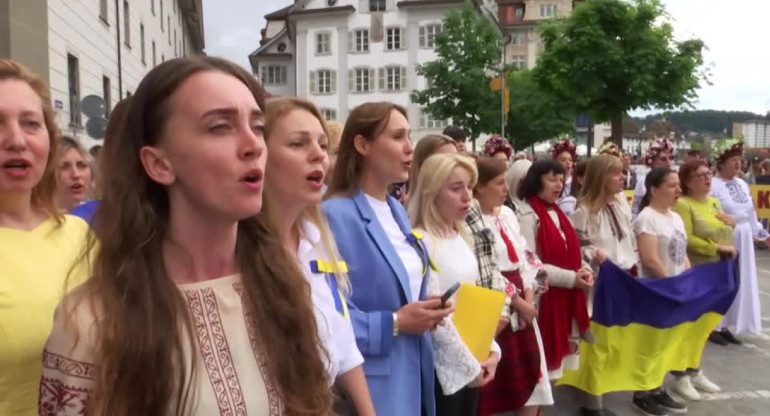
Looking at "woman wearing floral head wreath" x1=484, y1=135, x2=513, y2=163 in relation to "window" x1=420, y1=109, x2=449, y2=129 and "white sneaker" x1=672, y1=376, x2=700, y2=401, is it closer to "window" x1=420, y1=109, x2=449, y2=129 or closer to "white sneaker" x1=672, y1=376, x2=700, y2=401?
"white sneaker" x1=672, y1=376, x2=700, y2=401

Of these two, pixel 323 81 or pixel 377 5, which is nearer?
pixel 377 5

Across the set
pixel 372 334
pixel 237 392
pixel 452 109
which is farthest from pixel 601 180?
pixel 452 109

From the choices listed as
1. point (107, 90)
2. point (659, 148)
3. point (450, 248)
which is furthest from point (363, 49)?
point (450, 248)

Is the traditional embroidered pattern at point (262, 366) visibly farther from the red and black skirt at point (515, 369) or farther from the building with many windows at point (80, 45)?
the building with many windows at point (80, 45)

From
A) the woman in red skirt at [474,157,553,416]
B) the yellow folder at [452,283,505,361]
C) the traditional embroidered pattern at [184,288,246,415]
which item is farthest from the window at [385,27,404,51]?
the traditional embroidered pattern at [184,288,246,415]

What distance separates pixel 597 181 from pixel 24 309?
4512mm

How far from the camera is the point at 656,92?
22.7 metres

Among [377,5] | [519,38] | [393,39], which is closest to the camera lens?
[393,39]

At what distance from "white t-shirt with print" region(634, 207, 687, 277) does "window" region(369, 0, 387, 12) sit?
157ft

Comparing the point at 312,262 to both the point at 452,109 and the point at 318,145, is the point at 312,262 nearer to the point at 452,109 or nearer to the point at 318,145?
the point at 318,145

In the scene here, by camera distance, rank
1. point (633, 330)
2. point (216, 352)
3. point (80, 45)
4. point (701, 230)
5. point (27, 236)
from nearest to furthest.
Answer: point (216, 352), point (27, 236), point (633, 330), point (701, 230), point (80, 45)

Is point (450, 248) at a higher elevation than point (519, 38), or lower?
lower

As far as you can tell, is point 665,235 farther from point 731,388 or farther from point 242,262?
point 242,262

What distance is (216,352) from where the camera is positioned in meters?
1.41
